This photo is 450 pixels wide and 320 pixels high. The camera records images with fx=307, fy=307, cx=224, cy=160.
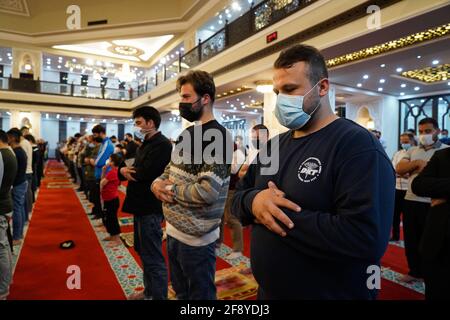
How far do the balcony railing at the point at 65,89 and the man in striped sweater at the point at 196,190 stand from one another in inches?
668

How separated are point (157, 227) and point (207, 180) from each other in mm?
900

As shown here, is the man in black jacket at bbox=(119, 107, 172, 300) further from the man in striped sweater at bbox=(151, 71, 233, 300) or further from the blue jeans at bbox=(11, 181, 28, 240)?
the blue jeans at bbox=(11, 181, 28, 240)

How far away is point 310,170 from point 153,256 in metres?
1.58

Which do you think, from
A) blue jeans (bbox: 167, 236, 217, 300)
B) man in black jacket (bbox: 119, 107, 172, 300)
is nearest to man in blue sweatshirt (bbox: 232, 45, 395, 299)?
blue jeans (bbox: 167, 236, 217, 300)

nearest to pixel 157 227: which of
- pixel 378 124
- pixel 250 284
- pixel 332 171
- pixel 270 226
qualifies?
pixel 250 284

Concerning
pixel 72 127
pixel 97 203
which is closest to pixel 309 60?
pixel 97 203

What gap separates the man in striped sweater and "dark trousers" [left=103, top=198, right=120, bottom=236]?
2.72 m

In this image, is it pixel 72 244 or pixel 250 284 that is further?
pixel 72 244

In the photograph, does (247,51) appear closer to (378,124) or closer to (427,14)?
Result: (427,14)

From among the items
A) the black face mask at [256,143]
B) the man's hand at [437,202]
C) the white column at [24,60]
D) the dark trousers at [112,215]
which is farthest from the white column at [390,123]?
the white column at [24,60]

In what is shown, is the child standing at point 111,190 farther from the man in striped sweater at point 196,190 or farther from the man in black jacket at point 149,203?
the man in striped sweater at point 196,190

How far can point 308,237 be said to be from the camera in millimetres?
917

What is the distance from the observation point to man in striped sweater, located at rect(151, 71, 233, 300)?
158cm

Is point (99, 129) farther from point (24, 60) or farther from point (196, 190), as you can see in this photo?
point (24, 60)
